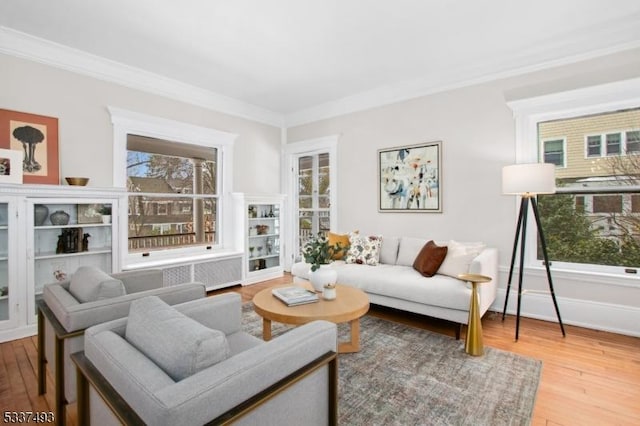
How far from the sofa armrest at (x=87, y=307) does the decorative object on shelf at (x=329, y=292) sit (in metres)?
1.12

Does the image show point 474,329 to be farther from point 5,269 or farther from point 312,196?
point 5,269

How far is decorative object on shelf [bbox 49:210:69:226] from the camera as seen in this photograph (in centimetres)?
330

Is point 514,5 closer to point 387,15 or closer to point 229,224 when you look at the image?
point 387,15

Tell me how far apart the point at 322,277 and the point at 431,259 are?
133 cm

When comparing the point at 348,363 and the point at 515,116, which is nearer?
the point at 348,363

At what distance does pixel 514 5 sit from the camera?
2.73m

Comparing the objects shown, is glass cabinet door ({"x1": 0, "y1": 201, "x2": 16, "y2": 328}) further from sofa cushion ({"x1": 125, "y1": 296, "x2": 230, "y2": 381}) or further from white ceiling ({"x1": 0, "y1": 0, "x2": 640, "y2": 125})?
sofa cushion ({"x1": 125, "y1": 296, "x2": 230, "y2": 381})

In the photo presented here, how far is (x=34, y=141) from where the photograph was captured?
330 cm

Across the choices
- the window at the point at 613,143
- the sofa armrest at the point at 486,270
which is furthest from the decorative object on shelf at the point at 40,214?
the window at the point at 613,143

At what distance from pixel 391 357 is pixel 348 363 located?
36 centimetres

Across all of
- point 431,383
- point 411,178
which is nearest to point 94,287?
point 431,383

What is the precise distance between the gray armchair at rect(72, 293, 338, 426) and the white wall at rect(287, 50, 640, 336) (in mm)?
3066

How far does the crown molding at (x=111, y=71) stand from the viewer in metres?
3.19

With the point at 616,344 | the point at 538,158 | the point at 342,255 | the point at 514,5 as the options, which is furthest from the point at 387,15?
the point at 616,344
